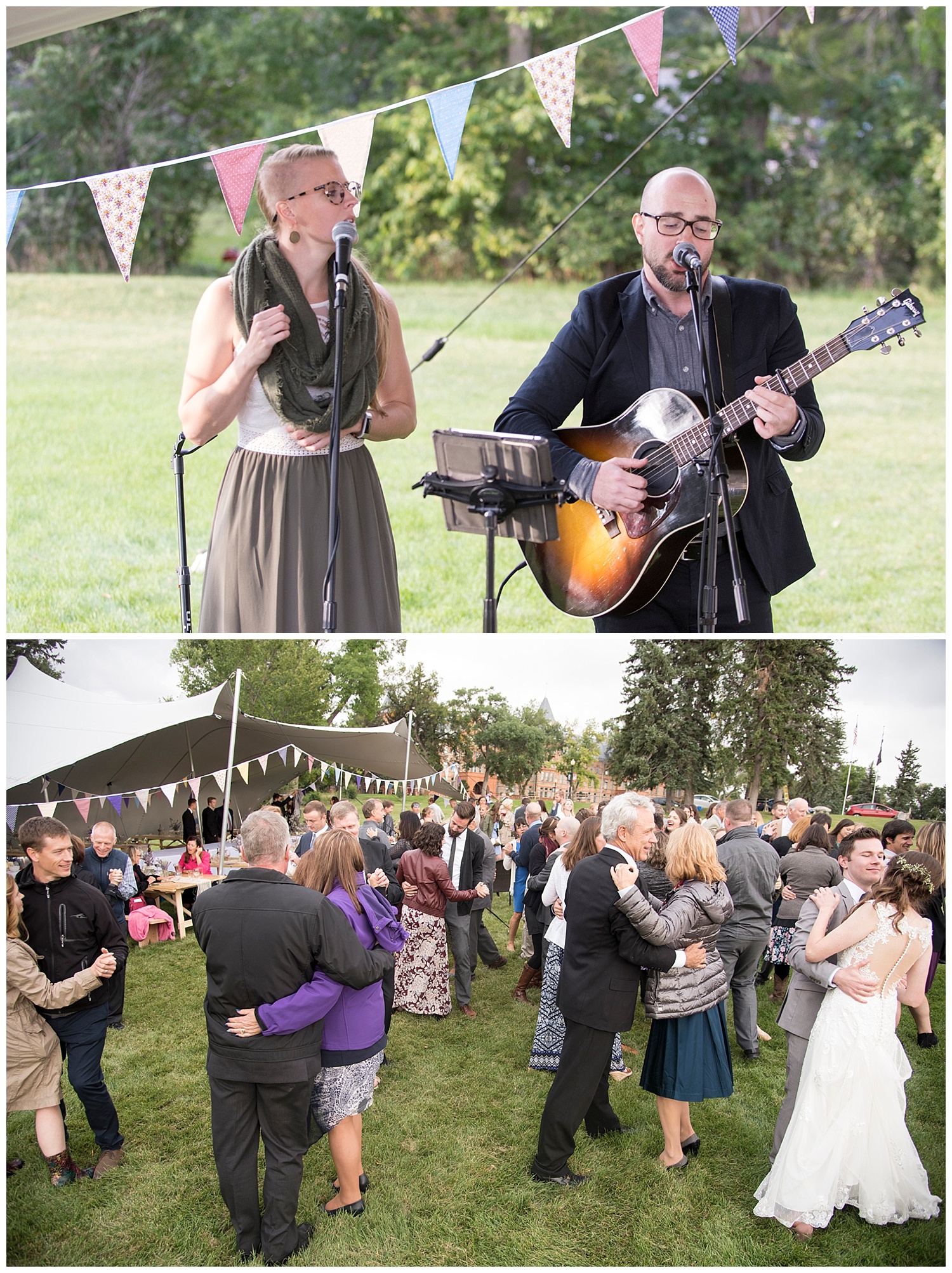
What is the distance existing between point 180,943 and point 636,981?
1793 mm

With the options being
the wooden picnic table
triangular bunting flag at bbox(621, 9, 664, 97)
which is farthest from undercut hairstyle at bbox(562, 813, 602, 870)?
triangular bunting flag at bbox(621, 9, 664, 97)

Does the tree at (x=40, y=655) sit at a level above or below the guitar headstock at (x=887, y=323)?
below

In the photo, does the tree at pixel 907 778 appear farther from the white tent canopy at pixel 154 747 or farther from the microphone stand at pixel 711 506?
the white tent canopy at pixel 154 747

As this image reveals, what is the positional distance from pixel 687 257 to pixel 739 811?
6.26ft

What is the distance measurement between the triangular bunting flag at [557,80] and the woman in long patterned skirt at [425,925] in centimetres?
290

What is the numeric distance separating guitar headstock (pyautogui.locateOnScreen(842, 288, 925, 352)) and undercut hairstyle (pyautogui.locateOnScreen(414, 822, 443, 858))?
243 centimetres

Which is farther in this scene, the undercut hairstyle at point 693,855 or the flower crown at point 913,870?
the undercut hairstyle at point 693,855

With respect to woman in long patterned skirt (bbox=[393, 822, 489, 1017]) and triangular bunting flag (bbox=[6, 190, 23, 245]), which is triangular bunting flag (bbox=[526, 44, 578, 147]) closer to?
triangular bunting flag (bbox=[6, 190, 23, 245])

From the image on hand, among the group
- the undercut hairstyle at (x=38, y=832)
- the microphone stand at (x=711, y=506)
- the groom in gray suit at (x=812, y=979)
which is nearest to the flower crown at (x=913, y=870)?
the groom in gray suit at (x=812, y=979)

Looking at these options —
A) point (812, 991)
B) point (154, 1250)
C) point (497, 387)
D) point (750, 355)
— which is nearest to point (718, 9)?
point (750, 355)

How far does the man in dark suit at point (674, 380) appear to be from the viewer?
344cm

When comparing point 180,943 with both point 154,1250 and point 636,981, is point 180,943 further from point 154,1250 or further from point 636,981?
point 636,981

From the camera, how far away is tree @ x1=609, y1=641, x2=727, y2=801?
353 centimetres

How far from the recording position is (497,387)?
12.4 m
